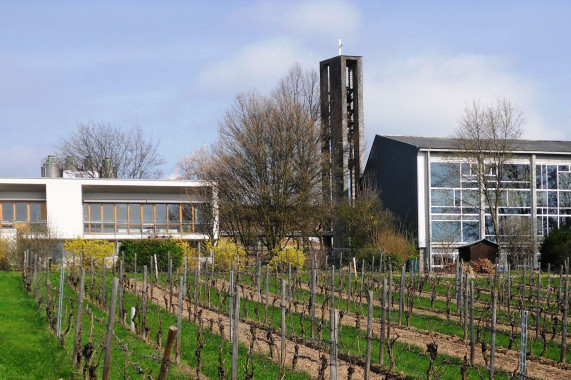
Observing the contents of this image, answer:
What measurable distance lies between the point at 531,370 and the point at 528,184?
30271 mm

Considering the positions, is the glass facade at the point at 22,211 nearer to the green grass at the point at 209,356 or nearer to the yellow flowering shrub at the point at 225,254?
the yellow flowering shrub at the point at 225,254

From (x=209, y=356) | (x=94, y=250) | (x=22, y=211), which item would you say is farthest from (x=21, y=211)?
(x=209, y=356)

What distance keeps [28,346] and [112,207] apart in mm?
30477

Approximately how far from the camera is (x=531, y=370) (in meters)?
15.2

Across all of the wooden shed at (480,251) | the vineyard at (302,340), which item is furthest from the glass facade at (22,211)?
the wooden shed at (480,251)

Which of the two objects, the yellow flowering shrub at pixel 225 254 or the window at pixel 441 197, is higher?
the window at pixel 441 197

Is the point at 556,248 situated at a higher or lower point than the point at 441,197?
lower

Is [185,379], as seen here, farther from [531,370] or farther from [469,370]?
[531,370]

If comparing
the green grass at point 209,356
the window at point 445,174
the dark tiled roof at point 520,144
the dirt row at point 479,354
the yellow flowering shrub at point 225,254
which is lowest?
the dirt row at point 479,354

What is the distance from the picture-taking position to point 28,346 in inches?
604

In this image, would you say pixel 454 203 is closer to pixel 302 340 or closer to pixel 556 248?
pixel 556 248

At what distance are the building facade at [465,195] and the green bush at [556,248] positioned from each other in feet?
10.2

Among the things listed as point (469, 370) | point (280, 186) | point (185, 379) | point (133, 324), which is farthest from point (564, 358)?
point (280, 186)

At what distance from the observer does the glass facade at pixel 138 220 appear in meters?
44.3
